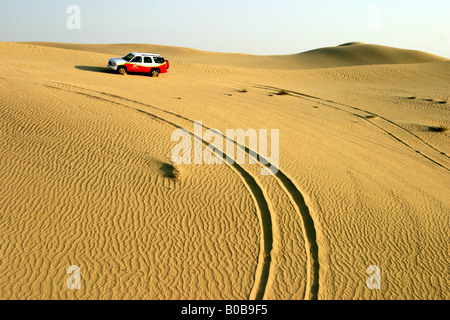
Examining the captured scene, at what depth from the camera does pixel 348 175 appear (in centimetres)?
1117

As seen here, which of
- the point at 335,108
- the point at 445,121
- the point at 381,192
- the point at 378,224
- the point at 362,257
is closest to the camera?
the point at 362,257

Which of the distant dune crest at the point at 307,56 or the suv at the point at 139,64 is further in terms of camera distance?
the distant dune crest at the point at 307,56

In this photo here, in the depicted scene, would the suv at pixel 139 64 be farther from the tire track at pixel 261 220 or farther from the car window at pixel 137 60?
the tire track at pixel 261 220

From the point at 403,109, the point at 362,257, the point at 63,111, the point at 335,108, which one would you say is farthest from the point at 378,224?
the point at 403,109

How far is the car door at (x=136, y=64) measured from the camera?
23.7m

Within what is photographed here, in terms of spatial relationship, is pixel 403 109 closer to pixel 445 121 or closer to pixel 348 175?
pixel 445 121

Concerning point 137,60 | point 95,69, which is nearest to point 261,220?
point 137,60

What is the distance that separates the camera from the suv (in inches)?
923

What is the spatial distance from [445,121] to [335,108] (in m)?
4.67

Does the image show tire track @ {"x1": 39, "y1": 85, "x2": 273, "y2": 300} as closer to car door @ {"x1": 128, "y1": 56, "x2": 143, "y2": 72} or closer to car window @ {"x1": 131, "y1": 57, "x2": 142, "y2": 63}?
car door @ {"x1": 128, "y1": 56, "x2": 143, "y2": 72}

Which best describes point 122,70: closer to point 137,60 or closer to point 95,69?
point 137,60

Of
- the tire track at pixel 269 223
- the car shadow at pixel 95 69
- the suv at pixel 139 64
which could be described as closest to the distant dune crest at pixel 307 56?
the car shadow at pixel 95 69

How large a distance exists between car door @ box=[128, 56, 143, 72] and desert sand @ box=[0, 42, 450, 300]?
668 cm
